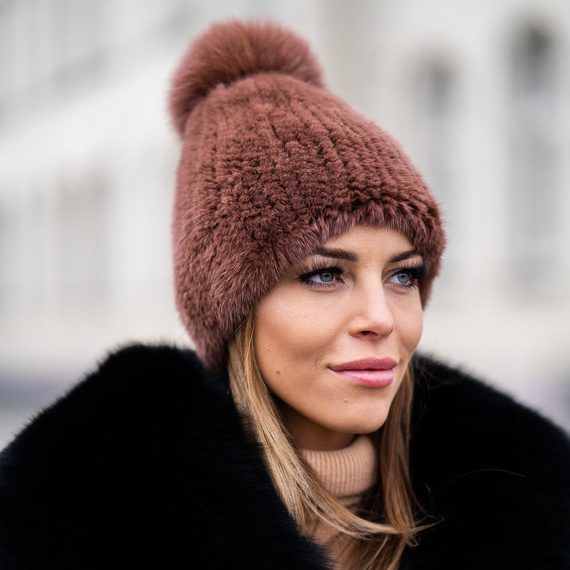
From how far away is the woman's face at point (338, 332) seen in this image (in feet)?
5.69

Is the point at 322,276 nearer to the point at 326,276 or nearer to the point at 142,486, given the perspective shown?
the point at 326,276

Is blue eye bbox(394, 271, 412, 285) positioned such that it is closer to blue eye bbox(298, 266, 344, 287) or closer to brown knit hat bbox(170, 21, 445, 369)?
brown knit hat bbox(170, 21, 445, 369)

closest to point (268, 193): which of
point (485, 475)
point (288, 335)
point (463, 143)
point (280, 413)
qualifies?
point (288, 335)

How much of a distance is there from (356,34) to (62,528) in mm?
7584

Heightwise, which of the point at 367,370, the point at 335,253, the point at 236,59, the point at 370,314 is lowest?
the point at 367,370

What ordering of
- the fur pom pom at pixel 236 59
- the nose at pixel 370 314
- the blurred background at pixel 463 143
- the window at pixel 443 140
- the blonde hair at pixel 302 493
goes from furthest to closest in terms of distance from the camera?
the window at pixel 443 140 → the blurred background at pixel 463 143 → the fur pom pom at pixel 236 59 → the blonde hair at pixel 302 493 → the nose at pixel 370 314

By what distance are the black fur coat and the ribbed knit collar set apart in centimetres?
15

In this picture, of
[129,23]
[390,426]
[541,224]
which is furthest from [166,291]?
[390,426]

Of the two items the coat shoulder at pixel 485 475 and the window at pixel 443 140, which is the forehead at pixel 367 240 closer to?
the coat shoulder at pixel 485 475

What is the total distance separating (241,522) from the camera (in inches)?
A: 64.3

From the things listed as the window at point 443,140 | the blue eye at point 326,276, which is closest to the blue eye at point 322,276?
the blue eye at point 326,276

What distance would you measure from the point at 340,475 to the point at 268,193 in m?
0.77

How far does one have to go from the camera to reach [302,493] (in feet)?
5.99

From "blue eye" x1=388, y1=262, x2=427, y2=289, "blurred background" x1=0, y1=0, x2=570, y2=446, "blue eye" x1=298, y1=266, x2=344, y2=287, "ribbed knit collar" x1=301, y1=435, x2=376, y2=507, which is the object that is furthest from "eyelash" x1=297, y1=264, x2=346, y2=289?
"blurred background" x1=0, y1=0, x2=570, y2=446
